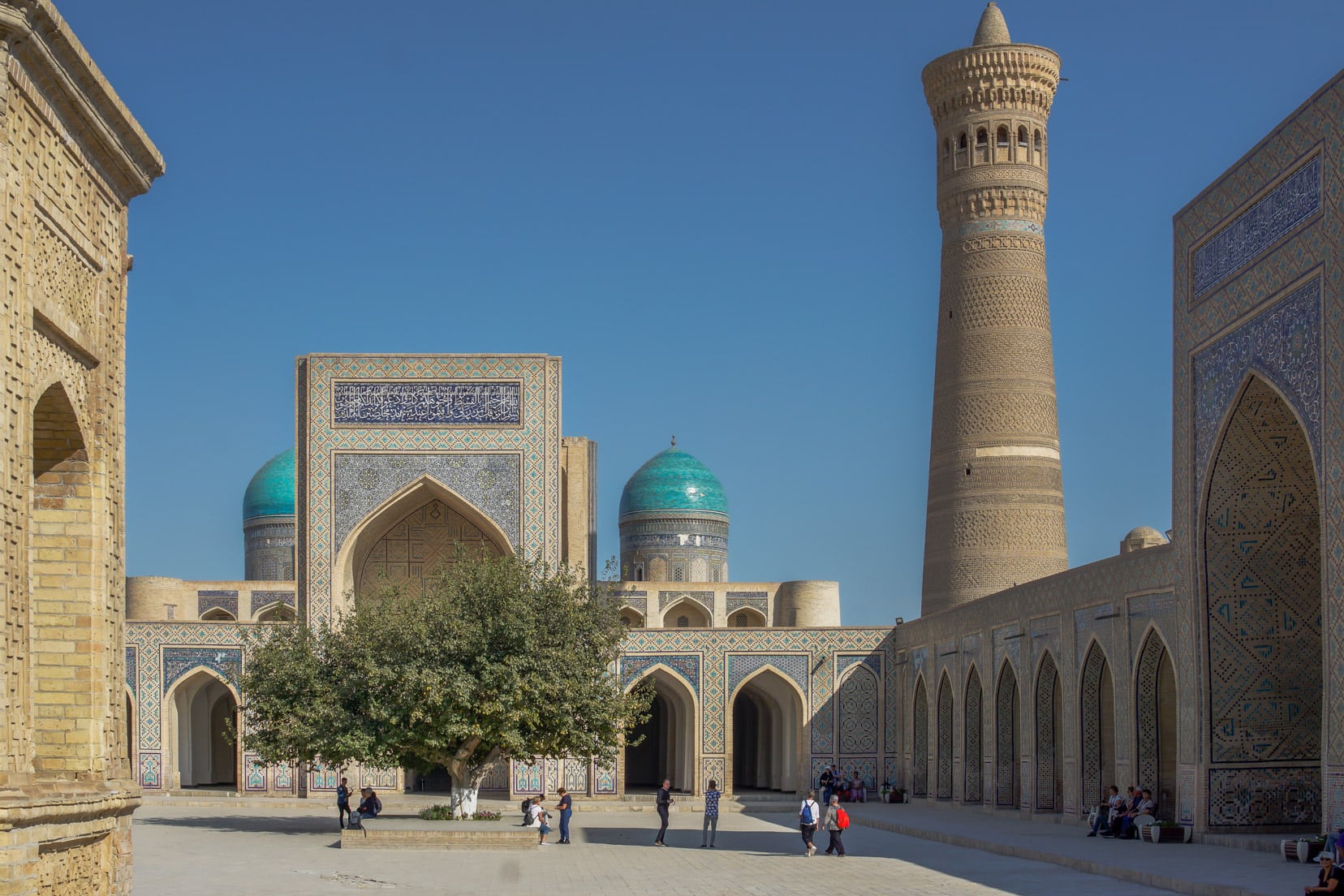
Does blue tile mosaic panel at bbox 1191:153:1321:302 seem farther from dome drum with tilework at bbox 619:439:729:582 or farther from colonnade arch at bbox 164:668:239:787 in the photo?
dome drum with tilework at bbox 619:439:729:582

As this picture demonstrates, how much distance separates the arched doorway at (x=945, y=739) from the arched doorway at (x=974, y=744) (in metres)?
1.13

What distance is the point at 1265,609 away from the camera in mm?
13219

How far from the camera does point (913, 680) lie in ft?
75.4

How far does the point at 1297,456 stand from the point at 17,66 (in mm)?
9891

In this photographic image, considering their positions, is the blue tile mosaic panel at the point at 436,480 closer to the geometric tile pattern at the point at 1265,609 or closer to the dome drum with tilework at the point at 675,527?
the geometric tile pattern at the point at 1265,609

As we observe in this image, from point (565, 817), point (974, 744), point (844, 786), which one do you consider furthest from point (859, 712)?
point (565, 817)

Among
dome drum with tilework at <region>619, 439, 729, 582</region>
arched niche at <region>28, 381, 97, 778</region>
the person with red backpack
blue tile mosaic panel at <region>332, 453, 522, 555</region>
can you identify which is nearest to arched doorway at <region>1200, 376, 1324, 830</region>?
the person with red backpack

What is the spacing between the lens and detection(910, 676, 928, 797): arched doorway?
22672 millimetres

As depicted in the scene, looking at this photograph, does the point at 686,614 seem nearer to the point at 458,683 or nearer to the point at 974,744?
the point at 974,744

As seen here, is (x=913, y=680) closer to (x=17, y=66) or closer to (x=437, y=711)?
(x=437, y=711)

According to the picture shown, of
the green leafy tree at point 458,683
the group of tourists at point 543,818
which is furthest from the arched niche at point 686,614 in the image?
the group of tourists at point 543,818

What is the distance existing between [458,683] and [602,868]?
330 centimetres

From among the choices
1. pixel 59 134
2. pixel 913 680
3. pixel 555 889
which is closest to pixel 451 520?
pixel 913 680

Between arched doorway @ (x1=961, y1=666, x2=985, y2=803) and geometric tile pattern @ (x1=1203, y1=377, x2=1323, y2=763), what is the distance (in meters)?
7.17
